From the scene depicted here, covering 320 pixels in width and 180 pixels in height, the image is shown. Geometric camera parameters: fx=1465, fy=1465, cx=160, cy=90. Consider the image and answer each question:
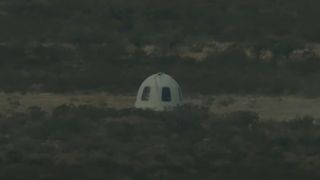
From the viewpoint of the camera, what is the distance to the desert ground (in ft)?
139

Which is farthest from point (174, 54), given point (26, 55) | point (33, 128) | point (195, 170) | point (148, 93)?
point (195, 170)

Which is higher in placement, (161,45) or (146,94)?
(161,45)

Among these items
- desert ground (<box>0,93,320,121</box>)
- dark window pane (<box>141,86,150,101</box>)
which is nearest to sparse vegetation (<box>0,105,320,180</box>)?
dark window pane (<box>141,86,150,101</box>)

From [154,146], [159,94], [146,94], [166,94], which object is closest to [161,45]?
[146,94]

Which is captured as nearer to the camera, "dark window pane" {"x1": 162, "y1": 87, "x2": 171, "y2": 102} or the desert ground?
"dark window pane" {"x1": 162, "y1": 87, "x2": 171, "y2": 102}

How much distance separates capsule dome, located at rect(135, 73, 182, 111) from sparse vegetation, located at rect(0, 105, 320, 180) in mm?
913

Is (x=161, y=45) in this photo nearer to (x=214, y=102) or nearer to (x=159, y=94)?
(x=214, y=102)

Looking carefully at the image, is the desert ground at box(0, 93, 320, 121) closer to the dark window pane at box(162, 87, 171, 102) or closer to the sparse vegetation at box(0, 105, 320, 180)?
the dark window pane at box(162, 87, 171, 102)

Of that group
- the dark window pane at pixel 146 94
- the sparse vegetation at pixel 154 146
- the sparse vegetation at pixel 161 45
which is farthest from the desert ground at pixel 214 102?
the sparse vegetation at pixel 154 146

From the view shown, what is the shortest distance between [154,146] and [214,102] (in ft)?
38.0

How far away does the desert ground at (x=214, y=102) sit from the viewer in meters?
42.3

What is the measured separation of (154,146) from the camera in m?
33.4

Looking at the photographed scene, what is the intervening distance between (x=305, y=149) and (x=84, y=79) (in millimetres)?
17221

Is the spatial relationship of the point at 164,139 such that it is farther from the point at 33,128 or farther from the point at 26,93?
the point at 26,93
